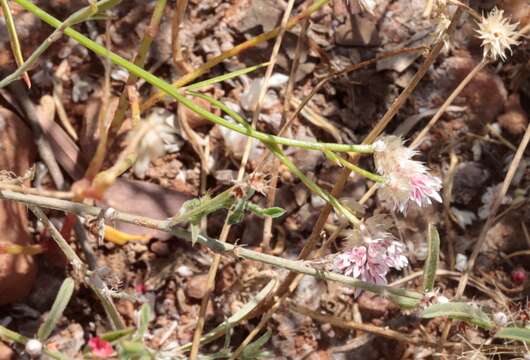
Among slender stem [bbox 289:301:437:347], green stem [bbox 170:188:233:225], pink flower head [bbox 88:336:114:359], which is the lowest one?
slender stem [bbox 289:301:437:347]

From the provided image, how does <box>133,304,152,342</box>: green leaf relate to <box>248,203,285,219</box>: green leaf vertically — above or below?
below

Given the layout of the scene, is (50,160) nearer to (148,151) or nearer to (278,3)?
(278,3)

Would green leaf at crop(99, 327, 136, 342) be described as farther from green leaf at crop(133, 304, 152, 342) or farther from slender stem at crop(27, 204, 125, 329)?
slender stem at crop(27, 204, 125, 329)

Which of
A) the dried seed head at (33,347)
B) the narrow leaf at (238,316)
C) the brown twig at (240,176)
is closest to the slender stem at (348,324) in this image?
the narrow leaf at (238,316)

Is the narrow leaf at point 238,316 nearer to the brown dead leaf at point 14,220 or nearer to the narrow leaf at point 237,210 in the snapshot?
the narrow leaf at point 237,210

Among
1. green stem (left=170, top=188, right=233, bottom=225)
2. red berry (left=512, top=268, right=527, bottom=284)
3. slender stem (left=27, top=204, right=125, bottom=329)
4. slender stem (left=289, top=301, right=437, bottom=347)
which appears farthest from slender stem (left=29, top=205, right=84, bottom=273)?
red berry (left=512, top=268, right=527, bottom=284)

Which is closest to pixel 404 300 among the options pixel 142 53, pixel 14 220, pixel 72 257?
pixel 72 257

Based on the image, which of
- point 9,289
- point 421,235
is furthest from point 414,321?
point 9,289
